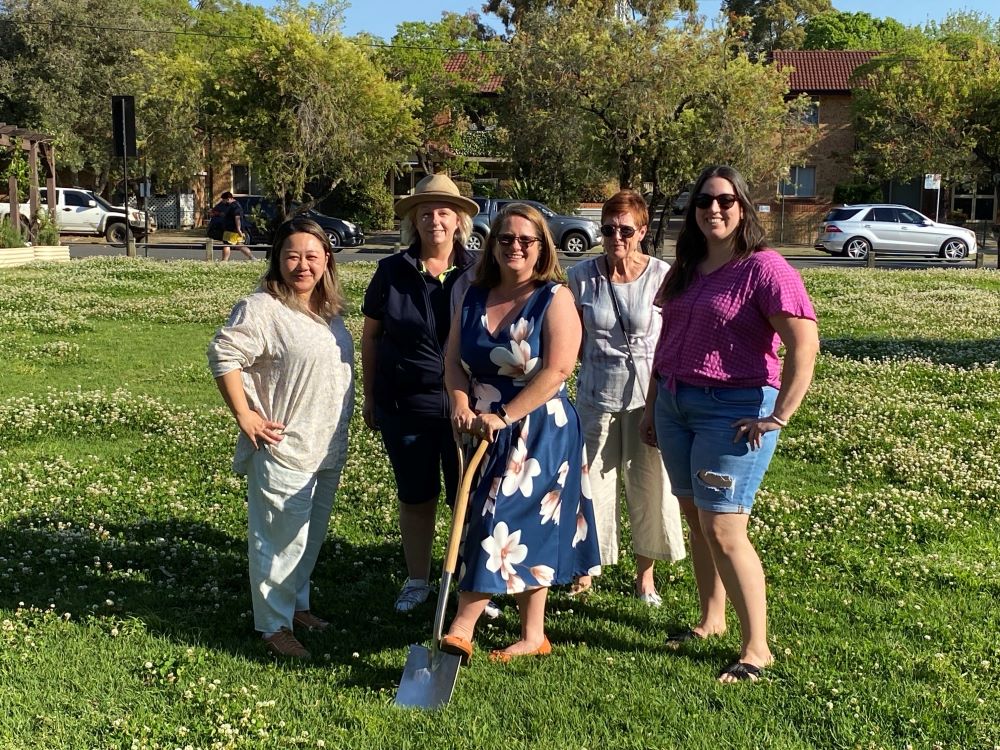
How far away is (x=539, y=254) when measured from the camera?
401cm

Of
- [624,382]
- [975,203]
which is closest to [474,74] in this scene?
[975,203]

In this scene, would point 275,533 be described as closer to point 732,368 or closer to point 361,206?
point 732,368

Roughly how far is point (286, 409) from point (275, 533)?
523mm

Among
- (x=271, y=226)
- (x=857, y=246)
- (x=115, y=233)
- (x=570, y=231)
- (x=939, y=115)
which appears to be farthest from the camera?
(x=939, y=115)

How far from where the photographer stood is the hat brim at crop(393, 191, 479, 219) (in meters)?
4.47

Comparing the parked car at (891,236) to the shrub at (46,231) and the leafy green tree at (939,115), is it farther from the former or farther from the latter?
the shrub at (46,231)

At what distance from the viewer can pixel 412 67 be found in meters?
43.2

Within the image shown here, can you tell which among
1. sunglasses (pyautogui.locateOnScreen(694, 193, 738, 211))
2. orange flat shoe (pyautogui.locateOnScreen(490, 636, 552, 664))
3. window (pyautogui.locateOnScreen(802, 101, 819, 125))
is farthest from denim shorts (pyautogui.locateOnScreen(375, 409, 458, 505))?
window (pyautogui.locateOnScreen(802, 101, 819, 125))

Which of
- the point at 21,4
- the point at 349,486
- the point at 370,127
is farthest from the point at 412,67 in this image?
the point at 349,486

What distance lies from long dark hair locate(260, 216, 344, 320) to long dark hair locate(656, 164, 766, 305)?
4.58ft

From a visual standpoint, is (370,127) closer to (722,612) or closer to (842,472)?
(842,472)

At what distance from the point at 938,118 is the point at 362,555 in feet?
118

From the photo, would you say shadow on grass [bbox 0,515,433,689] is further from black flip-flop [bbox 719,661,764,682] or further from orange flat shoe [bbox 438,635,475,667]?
black flip-flop [bbox 719,661,764,682]

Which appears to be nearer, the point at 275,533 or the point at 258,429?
the point at 258,429
